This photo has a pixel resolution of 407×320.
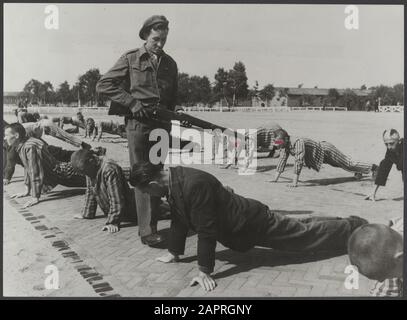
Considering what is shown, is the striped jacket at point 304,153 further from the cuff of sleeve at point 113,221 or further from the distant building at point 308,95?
the cuff of sleeve at point 113,221

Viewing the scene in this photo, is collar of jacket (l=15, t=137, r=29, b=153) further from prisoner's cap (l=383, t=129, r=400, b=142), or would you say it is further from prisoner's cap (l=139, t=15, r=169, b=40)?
prisoner's cap (l=383, t=129, r=400, b=142)

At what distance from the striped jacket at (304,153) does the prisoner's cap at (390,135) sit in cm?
110

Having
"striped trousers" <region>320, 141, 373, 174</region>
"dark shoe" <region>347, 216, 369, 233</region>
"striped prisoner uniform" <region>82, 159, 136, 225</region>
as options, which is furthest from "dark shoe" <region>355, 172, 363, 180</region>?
"striped prisoner uniform" <region>82, 159, 136, 225</region>

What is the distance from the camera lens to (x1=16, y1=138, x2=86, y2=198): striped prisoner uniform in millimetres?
6910

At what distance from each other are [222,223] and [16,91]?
3.47 meters

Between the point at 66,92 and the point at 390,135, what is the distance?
4.38 metres

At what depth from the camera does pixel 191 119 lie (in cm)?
580

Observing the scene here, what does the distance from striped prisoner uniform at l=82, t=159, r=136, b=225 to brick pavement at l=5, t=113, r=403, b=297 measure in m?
0.21

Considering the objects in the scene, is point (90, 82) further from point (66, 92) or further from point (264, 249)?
point (264, 249)

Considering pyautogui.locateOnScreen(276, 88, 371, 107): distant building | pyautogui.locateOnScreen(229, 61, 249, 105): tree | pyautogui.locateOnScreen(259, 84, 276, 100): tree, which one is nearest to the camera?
pyautogui.locateOnScreen(229, 61, 249, 105): tree

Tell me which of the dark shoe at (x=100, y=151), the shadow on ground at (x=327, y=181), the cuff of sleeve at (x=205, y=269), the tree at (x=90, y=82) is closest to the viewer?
the cuff of sleeve at (x=205, y=269)

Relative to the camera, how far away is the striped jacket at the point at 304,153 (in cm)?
707

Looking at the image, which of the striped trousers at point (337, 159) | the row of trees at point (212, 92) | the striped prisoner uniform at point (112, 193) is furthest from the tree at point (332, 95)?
the striped prisoner uniform at point (112, 193)

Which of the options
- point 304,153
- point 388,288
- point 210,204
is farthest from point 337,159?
point 210,204
